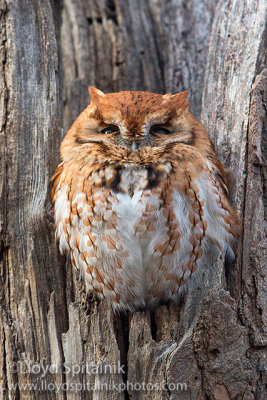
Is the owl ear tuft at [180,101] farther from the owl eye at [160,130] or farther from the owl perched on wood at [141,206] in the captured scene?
the owl eye at [160,130]

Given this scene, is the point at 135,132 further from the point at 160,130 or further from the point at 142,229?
the point at 142,229

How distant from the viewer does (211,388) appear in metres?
2.03

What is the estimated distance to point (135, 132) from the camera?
2211mm

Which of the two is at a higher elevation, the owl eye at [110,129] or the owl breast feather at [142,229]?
the owl eye at [110,129]

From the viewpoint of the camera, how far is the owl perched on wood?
2203 mm

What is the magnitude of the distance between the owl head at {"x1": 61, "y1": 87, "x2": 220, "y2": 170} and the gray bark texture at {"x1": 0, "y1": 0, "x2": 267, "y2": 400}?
264 millimetres

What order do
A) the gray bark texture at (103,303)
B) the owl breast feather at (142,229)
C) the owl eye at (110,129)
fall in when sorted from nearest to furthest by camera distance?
the gray bark texture at (103,303) < the owl breast feather at (142,229) < the owl eye at (110,129)

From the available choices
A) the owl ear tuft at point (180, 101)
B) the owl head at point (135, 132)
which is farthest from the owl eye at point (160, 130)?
the owl ear tuft at point (180, 101)

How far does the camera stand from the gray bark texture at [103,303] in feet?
6.73

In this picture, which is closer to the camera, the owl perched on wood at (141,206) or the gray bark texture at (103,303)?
the gray bark texture at (103,303)

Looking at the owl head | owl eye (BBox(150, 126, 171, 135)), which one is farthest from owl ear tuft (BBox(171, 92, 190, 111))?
owl eye (BBox(150, 126, 171, 135))

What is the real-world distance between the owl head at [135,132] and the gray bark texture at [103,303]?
0.87 ft

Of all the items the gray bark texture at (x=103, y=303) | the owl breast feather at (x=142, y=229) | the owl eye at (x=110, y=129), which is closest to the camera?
the gray bark texture at (x=103, y=303)

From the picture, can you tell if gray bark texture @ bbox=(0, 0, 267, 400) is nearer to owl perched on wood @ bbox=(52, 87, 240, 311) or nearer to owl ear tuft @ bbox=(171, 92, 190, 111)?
owl perched on wood @ bbox=(52, 87, 240, 311)
